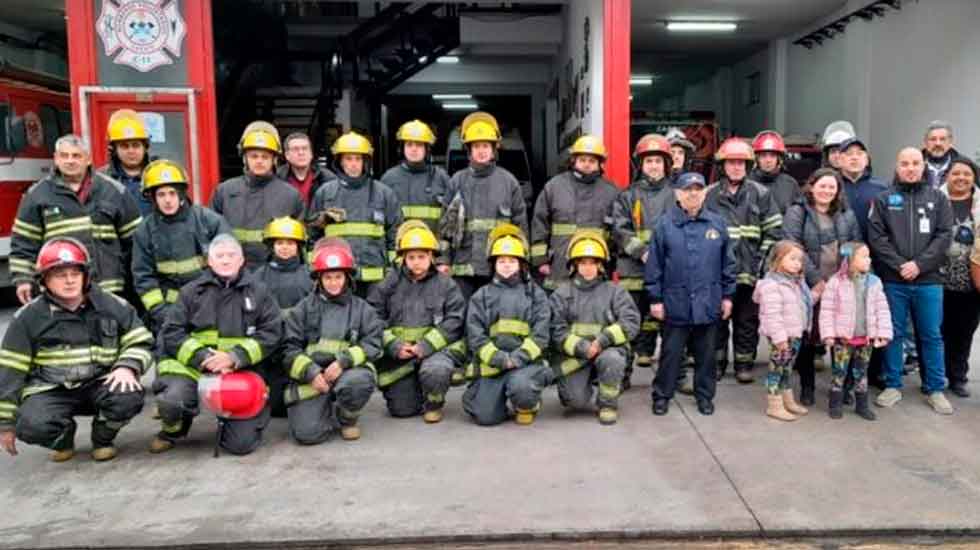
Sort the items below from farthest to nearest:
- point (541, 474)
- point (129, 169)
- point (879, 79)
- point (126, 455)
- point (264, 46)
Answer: point (264, 46) < point (879, 79) < point (129, 169) < point (126, 455) < point (541, 474)

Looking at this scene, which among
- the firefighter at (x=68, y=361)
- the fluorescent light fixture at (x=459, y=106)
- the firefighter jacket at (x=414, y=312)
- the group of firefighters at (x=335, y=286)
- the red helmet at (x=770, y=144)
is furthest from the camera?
the fluorescent light fixture at (x=459, y=106)

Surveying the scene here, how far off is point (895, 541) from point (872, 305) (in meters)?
1.99

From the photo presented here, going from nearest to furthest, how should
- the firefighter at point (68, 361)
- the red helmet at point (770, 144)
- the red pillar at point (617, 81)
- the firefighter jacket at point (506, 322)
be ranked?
the firefighter at point (68, 361)
the firefighter jacket at point (506, 322)
the red helmet at point (770, 144)
the red pillar at point (617, 81)

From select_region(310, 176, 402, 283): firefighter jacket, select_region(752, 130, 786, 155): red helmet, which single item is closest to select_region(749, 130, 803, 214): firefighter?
select_region(752, 130, 786, 155): red helmet

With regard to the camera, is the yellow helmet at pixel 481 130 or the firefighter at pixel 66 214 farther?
the yellow helmet at pixel 481 130

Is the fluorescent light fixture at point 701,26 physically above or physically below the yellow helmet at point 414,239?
above

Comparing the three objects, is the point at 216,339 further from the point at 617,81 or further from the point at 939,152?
the point at 939,152

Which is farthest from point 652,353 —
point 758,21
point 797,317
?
point 758,21

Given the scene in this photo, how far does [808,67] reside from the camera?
16.2 m

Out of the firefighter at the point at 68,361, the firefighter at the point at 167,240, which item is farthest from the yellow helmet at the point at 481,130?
the firefighter at the point at 68,361

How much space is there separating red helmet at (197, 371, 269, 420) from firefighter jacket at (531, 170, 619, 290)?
2.39 meters

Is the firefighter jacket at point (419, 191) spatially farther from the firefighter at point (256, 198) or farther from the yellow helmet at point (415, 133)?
the firefighter at point (256, 198)

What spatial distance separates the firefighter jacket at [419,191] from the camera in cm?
623

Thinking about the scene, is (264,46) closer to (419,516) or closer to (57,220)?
(57,220)
